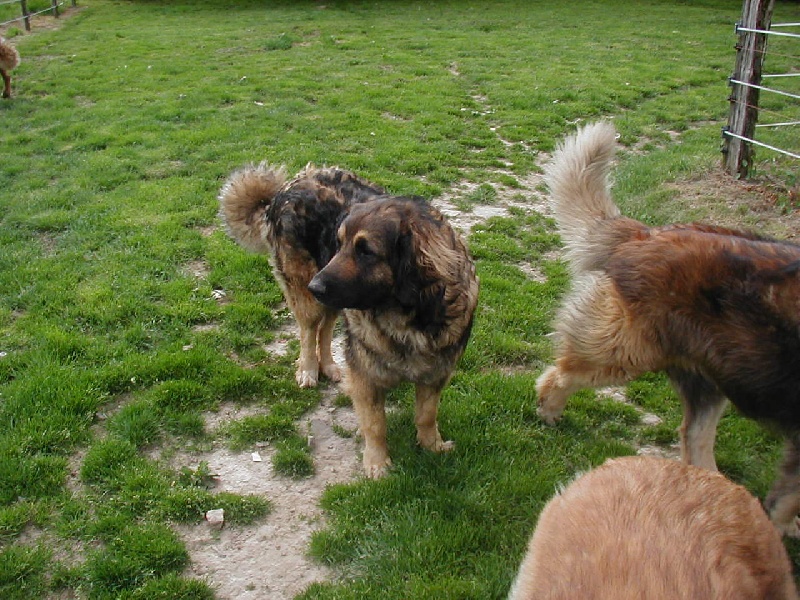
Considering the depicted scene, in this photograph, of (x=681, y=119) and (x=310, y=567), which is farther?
(x=681, y=119)

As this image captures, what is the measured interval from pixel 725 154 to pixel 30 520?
27.2 feet

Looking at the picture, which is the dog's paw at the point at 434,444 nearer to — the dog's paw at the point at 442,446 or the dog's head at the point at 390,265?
the dog's paw at the point at 442,446

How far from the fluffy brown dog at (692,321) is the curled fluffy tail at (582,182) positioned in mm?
14

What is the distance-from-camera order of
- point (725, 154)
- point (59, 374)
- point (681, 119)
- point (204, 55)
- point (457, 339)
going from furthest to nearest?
point (204, 55) → point (681, 119) → point (725, 154) → point (59, 374) → point (457, 339)

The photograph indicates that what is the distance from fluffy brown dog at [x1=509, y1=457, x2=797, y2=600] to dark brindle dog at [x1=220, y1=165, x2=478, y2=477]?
1464mm

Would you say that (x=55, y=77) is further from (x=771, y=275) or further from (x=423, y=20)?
(x=771, y=275)

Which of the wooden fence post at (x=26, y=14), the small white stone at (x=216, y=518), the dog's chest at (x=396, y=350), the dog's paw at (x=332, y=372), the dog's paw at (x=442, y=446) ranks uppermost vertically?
the wooden fence post at (x=26, y=14)

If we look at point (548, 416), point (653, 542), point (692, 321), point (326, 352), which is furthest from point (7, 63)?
point (653, 542)

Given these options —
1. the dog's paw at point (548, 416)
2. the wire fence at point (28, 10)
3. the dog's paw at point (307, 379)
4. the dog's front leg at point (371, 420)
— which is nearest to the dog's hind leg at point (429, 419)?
the dog's front leg at point (371, 420)

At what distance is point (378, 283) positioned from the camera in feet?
12.0

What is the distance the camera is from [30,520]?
12.0ft

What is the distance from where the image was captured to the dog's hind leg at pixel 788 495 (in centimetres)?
354

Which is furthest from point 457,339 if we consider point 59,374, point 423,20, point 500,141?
point 423,20

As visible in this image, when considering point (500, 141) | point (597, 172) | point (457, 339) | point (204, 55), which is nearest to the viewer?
point (457, 339)
